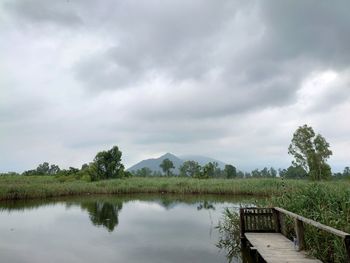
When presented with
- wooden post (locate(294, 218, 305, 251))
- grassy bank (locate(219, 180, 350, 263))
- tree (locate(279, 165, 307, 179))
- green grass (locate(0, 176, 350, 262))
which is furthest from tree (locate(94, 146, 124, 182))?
wooden post (locate(294, 218, 305, 251))

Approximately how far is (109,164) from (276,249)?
41540mm

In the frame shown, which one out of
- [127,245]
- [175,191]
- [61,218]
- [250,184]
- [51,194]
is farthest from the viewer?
[175,191]

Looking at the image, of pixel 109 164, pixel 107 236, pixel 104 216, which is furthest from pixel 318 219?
pixel 109 164

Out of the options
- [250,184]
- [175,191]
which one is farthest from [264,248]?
[175,191]

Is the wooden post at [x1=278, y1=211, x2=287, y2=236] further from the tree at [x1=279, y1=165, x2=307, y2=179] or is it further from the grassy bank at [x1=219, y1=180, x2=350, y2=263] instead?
the tree at [x1=279, y1=165, x2=307, y2=179]

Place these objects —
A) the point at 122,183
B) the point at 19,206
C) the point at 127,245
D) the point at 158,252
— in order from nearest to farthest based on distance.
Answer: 1. the point at 158,252
2. the point at 127,245
3. the point at 19,206
4. the point at 122,183

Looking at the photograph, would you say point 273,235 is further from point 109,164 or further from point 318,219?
point 109,164

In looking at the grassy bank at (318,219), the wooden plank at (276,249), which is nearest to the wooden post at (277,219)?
the grassy bank at (318,219)

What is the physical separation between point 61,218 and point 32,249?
20.7 ft

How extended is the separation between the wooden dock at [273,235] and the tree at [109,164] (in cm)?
3839

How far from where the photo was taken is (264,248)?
659cm

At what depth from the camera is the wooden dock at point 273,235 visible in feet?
18.7

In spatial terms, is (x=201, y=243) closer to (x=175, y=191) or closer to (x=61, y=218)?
(x=61, y=218)

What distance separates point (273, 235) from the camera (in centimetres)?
803
